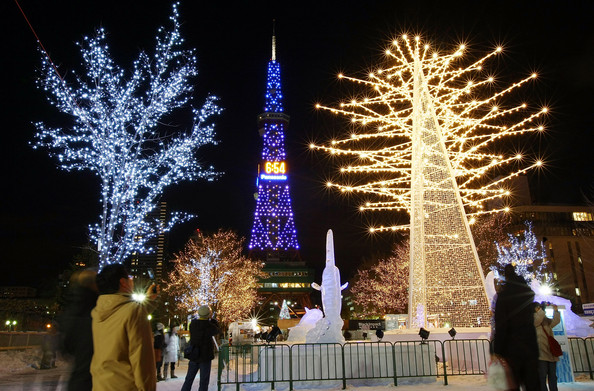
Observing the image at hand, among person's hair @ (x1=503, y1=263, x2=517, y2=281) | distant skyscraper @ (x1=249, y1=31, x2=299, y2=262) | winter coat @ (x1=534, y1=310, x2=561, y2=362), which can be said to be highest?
distant skyscraper @ (x1=249, y1=31, x2=299, y2=262)

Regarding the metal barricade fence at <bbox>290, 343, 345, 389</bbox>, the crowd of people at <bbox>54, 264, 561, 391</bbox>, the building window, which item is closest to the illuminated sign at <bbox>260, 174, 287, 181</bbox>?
the building window

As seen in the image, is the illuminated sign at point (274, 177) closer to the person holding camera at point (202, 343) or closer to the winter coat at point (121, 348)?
the person holding camera at point (202, 343)

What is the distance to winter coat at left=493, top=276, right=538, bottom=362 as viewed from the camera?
13.5ft

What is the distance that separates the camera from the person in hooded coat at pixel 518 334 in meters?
4.04

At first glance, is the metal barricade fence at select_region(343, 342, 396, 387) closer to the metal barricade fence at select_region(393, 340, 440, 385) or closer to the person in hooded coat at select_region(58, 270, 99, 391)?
the metal barricade fence at select_region(393, 340, 440, 385)

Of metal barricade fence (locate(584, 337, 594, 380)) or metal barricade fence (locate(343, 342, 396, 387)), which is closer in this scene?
metal barricade fence (locate(343, 342, 396, 387))

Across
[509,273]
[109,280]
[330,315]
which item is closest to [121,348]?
[109,280]

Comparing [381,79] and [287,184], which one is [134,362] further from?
[287,184]

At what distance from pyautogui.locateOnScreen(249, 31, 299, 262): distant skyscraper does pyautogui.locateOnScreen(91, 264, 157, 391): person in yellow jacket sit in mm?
87637

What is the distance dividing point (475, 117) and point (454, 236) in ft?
11.7

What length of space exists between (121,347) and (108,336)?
113mm

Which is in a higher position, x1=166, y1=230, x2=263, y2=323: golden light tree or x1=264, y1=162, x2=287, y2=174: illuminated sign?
x1=264, y1=162, x2=287, y2=174: illuminated sign

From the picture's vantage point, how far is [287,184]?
3723 inches

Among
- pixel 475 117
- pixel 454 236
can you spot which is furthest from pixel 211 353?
pixel 475 117
